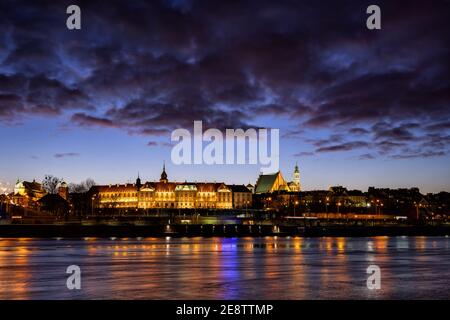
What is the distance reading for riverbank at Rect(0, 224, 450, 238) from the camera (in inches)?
3873

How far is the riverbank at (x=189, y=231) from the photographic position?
98375 mm

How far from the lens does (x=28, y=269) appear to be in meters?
31.9

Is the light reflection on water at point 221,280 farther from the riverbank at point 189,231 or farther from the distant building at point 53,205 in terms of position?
the distant building at point 53,205

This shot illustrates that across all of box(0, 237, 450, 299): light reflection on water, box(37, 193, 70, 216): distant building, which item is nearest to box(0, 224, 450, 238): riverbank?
box(37, 193, 70, 216): distant building

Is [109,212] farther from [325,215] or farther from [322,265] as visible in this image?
[322,265]

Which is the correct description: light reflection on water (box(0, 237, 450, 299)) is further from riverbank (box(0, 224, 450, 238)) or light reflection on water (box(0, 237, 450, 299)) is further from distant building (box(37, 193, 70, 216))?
distant building (box(37, 193, 70, 216))

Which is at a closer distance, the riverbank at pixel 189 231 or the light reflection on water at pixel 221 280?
the light reflection on water at pixel 221 280

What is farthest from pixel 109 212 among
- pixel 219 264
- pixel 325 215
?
pixel 219 264

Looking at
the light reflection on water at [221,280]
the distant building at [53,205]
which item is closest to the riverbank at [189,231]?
the distant building at [53,205]

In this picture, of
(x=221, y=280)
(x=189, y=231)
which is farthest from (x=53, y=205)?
(x=221, y=280)

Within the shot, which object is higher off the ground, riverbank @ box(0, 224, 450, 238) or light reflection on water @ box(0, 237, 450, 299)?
light reflection on water @ box(0, 237, 450, 299)

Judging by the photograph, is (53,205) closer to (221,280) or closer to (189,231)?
(189,231)

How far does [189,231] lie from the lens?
387 feet

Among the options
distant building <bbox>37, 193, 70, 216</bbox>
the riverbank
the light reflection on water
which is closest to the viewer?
the light reflection on water
